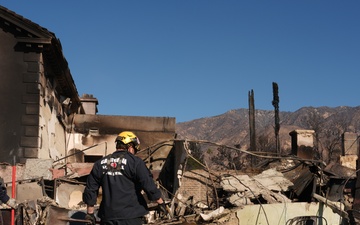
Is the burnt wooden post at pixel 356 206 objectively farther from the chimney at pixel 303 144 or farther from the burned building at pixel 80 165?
the chimney at pixel 303 144

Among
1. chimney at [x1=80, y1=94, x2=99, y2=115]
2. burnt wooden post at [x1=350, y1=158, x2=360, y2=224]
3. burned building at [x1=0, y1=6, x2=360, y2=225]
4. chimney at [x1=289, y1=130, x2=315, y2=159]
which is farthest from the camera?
chimney at [x1=80, y1=94, x2=99, y2=115]

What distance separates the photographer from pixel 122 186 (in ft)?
21.2

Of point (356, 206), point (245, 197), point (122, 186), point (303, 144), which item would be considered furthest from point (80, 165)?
point (122, 186)

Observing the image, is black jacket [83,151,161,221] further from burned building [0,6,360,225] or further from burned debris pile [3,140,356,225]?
burned debris pile [3,140,356,225]

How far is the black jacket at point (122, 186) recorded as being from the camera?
6414 mm

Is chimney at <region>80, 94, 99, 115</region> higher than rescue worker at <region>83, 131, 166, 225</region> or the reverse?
higher

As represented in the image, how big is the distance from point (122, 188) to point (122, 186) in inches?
0.9

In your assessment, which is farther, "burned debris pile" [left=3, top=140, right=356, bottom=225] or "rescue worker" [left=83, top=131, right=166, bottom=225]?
"burned debris pile" [left=3, top=140, right=356, bottom=225]

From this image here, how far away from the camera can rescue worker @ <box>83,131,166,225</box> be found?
641 cm

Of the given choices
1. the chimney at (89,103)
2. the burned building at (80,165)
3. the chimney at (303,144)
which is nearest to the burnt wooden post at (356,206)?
the burned building at (80,165)

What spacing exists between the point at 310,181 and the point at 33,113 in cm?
885

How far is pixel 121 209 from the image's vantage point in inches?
252

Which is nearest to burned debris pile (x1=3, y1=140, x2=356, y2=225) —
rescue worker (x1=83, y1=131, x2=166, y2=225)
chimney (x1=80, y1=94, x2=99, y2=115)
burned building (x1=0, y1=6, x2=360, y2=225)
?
burned building (x1=0, y1=6, x2=360, y2=225)

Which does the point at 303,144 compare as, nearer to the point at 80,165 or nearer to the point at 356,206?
the point at 356,206
